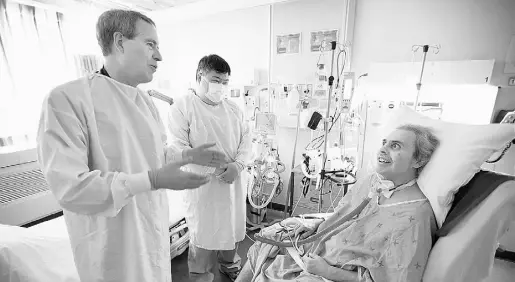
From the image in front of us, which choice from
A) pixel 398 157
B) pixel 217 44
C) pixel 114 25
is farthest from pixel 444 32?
pixel 114 25

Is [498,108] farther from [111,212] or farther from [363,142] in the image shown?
[111,212]

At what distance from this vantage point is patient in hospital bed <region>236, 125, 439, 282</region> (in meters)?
0.90

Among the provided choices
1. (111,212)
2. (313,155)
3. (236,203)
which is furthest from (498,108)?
(111,212)

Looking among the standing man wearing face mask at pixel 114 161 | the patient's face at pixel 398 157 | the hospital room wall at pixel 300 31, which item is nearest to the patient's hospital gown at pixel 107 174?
the standing man wearing face mask at pixel 114 161

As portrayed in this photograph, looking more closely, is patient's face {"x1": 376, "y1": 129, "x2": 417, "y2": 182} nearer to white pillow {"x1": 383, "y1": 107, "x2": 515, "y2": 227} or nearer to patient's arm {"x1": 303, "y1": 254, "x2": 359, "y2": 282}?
white pillow {"x1": 383, "y1": 107, "x2": 515, "y2": 227}

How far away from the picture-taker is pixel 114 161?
845mm

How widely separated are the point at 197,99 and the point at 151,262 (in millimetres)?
995

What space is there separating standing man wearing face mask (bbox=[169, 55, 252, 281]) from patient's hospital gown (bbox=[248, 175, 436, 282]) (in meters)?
0.43

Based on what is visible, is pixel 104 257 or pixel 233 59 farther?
pixel 233 59

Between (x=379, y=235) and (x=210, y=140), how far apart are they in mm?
1083

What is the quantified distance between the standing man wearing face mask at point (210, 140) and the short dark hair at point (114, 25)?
2.16 feet

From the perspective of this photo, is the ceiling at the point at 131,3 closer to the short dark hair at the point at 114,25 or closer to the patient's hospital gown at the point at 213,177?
the patient's hospital gown at the point at 213,177

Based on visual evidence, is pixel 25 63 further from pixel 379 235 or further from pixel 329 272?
pixel 379 235

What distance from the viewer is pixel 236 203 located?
1.70 metres
